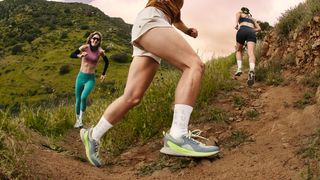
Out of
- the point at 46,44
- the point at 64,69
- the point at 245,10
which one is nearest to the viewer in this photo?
the point at 245,10

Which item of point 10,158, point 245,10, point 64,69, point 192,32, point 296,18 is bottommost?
point 64,69

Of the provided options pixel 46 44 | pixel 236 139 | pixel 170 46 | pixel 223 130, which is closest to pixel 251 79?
pixel 223 130

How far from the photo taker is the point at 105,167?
5.60 metres

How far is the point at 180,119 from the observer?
3.93m

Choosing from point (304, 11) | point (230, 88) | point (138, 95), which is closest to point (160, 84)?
point (230, 88)

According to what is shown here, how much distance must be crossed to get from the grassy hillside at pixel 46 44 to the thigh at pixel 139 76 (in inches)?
2876

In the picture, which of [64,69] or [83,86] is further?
[64,69]

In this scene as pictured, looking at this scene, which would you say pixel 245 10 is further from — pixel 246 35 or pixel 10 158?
pixel 10 158

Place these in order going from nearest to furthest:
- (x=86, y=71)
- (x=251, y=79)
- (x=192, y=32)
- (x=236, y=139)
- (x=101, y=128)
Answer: (x=101, y=128) → (x=192, y=32) → (x=236, y=139) → (x=251, y=79) → (x=86, y=71)

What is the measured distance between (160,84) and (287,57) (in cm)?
235

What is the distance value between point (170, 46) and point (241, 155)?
1.65 m

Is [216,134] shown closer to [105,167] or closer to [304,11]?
[105,167]

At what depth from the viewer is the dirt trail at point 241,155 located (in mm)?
4426

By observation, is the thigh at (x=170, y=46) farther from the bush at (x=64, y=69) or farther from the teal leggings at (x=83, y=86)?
the bush at (x=64, y=69)
